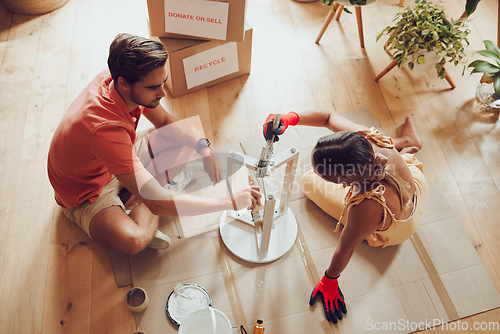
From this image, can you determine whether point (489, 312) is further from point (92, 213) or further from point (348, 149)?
point (92, 213)

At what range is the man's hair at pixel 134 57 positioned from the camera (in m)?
1.31

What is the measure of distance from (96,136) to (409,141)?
142 centimetres

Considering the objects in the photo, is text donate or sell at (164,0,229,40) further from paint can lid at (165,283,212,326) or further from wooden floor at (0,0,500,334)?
paint can lid at (165,283,212,326)

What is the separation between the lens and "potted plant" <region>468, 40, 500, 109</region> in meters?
1.93

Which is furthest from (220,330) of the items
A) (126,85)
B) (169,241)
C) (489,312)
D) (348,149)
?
(489,312)

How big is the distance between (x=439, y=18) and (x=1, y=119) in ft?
7.09

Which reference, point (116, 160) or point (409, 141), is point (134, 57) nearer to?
point (116, 160)

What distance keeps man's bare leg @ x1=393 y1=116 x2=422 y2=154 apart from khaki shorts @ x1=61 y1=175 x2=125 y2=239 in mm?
1284

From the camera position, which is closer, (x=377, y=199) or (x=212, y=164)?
(x=377, y=199)

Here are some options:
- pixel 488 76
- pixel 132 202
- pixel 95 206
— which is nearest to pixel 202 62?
pixel 132 202

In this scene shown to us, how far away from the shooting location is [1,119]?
6.88ft

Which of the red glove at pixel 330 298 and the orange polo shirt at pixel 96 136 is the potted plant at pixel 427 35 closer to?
the red glove at pixel 330 298

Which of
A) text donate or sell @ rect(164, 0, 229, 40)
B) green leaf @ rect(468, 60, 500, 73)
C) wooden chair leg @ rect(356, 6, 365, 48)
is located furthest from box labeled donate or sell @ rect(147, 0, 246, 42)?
green leaf @ rect(468, 60, 500, 73)

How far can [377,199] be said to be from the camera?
53.6 inches
